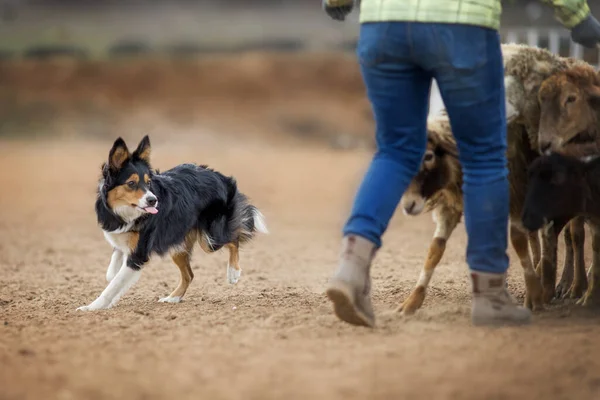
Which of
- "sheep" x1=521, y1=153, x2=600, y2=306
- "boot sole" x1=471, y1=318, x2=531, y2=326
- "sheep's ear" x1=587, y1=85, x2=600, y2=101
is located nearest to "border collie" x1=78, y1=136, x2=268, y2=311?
"boot sole" x1=471, y1=318, x2=531, y2=326

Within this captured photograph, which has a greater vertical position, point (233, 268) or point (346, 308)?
point (346, 308)

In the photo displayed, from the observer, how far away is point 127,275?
6.04 metres

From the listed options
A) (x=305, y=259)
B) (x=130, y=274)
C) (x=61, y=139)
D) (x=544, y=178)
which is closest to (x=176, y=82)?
(x=61, y=139)

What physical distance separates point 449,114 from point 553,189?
784mm

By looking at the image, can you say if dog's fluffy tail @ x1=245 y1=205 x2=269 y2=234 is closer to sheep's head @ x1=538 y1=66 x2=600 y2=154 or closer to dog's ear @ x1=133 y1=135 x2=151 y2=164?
dog's ear @ x1=133 y1=135 x2=151 y2=164

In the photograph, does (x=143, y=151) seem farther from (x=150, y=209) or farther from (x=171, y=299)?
(x=171, y=299)

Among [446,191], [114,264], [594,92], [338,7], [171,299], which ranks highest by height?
[338,7]

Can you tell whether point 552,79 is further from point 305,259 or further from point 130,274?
point 305,259

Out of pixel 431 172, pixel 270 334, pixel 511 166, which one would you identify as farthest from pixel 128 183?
pixel 511 166

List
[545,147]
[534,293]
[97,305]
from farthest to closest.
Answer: [97,305]
[534,293]
[545,147]

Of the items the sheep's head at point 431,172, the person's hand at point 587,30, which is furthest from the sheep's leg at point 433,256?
the person's hand at point 587,30

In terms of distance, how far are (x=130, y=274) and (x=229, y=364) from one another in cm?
232

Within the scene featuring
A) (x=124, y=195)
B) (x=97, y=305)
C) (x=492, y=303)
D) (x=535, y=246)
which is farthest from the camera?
(x=124, y=195)

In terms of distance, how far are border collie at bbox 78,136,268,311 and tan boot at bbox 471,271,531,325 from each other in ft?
7.89
